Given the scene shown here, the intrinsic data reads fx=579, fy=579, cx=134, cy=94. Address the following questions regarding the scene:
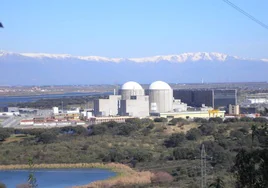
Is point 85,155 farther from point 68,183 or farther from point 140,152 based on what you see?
point 68,183

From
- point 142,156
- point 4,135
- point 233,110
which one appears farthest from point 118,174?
point 233,110

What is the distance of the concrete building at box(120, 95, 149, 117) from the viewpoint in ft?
128

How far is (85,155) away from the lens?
80.7 ft

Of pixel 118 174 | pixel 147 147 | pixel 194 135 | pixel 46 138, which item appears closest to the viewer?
pixel 118 174

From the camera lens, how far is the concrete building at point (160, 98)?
134ft

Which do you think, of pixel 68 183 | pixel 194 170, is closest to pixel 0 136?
pixel 68 183

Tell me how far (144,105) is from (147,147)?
13982 millimetres

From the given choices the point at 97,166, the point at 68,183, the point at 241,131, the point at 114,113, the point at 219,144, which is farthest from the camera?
the point at 114,113

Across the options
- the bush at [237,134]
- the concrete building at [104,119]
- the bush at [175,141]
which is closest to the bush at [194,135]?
the bush at [175,141]

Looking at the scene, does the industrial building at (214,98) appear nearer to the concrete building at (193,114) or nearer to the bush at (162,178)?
the concrete building at (193,114)

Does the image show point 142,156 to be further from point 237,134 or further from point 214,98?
point 214,98

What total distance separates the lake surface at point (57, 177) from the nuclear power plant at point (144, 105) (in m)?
16.9

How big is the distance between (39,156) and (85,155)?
197cm

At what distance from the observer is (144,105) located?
130 ft
